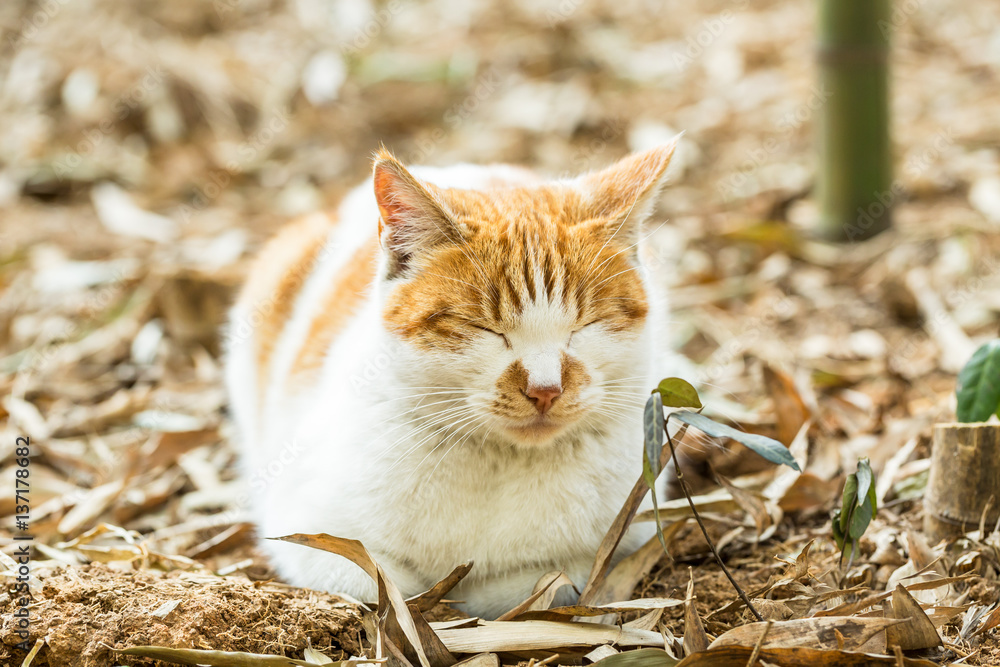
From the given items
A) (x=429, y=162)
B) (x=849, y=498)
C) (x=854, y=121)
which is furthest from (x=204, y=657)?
(x=429, y=162)

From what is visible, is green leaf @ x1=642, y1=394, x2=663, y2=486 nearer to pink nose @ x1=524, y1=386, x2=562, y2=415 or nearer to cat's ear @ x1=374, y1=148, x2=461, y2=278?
pink nose @ x1=524, y1=386, x2=562, y2=415

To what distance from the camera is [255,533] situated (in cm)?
286

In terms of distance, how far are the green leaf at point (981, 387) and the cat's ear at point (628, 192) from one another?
3.10 ft

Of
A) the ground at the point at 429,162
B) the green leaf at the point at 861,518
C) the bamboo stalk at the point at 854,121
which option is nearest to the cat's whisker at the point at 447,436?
the ground at the point at 429,162

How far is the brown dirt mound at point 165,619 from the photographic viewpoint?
1.90 m

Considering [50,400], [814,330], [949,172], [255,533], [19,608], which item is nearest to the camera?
[19,608]

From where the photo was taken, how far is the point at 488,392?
2.02 meters

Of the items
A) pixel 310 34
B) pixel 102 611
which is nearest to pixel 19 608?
pixel 102 611

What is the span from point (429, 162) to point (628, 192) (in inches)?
Result: 151

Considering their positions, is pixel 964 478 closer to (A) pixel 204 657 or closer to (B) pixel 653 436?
(B) pixel 653 436

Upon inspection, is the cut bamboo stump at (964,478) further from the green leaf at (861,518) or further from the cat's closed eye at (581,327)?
the cat's closed eye at (581,327)

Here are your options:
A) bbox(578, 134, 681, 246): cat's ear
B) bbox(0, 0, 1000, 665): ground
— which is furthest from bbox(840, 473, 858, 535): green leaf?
bbox(578, 134, 681, 246): cat's ear

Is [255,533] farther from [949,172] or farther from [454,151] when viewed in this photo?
[949,172]

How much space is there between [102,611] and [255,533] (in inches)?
Answer: 34.3
